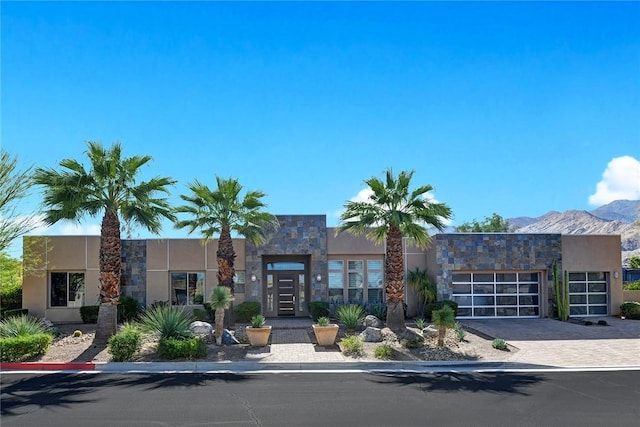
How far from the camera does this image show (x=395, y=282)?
20000 millimetres

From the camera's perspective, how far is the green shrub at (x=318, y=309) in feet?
78.4

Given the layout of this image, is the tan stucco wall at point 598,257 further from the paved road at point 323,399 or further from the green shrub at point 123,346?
the green shrub at point 123,346

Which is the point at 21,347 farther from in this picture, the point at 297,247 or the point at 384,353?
the point at 297,247

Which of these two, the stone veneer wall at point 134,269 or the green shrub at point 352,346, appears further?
the stone veneer wall at point 134,269

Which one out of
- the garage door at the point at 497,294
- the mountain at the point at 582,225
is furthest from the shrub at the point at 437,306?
the mountain at the point at 582,225

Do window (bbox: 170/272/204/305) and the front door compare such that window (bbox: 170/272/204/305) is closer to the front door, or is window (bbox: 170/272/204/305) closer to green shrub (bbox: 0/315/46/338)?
the front door

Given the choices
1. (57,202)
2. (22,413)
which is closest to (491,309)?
(57,202)

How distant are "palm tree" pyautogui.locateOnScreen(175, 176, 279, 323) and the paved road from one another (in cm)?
646

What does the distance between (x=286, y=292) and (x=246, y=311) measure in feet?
10.4

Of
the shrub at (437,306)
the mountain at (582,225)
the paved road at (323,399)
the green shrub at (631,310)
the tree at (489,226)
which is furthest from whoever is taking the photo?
the mountain at (582,225)

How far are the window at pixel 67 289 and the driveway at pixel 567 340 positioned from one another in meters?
16.5

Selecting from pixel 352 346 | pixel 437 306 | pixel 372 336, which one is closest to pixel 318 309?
pixel 437 306

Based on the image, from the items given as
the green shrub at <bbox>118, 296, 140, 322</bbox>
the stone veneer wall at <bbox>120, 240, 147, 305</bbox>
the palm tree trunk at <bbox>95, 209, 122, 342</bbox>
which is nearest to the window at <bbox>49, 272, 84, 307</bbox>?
the stone veneer wall at <bbox>120, 240, 147, 305</bbox>

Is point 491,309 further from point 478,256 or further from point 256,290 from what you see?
point 256,290
